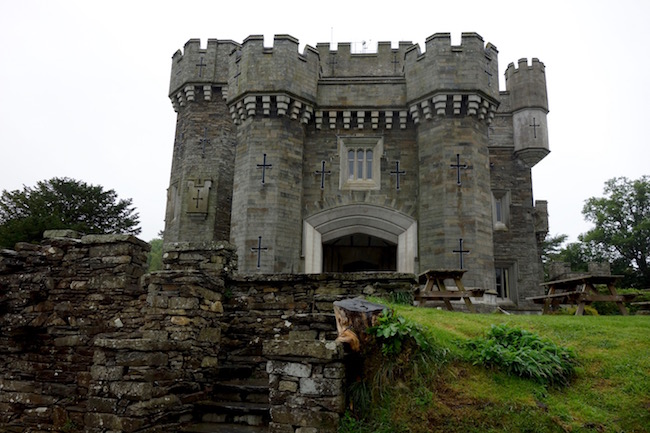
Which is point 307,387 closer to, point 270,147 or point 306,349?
point 306,349

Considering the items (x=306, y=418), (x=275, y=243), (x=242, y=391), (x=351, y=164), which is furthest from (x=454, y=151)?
(x=306, y=418)

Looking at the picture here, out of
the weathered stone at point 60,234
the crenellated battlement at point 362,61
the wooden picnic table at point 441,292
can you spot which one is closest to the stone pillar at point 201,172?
the crenellated battlement at point 362,61

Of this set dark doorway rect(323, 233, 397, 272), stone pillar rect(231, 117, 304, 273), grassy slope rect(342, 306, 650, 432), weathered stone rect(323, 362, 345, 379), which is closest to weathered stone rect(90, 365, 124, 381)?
weathered stone rect(323, 362, 345, 379)

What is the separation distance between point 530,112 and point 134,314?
52.1ft

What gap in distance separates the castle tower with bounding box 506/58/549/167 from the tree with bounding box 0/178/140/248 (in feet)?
64.4

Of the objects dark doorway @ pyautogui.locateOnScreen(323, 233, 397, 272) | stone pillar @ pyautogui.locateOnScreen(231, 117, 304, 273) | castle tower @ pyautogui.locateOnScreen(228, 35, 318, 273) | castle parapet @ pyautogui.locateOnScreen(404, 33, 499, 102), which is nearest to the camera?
stone pillar @ pyautogui.locateOnScreen(231, 117, 304, 273)

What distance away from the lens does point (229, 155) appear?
58.6ft

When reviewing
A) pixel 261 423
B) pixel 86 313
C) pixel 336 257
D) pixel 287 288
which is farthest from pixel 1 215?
pixel 261 423

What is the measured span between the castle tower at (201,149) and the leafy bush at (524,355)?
41.3 feet

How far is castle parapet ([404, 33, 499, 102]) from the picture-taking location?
14.3 m

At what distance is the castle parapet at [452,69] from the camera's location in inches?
562

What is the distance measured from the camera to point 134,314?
317 inches

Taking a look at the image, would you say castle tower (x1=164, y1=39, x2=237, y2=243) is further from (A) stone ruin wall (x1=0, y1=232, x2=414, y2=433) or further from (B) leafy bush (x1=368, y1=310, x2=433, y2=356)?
(B) leafy bush (x1=368, y1=310, x2=433, y2=356)

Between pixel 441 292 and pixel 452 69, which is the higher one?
pixel 452 69
